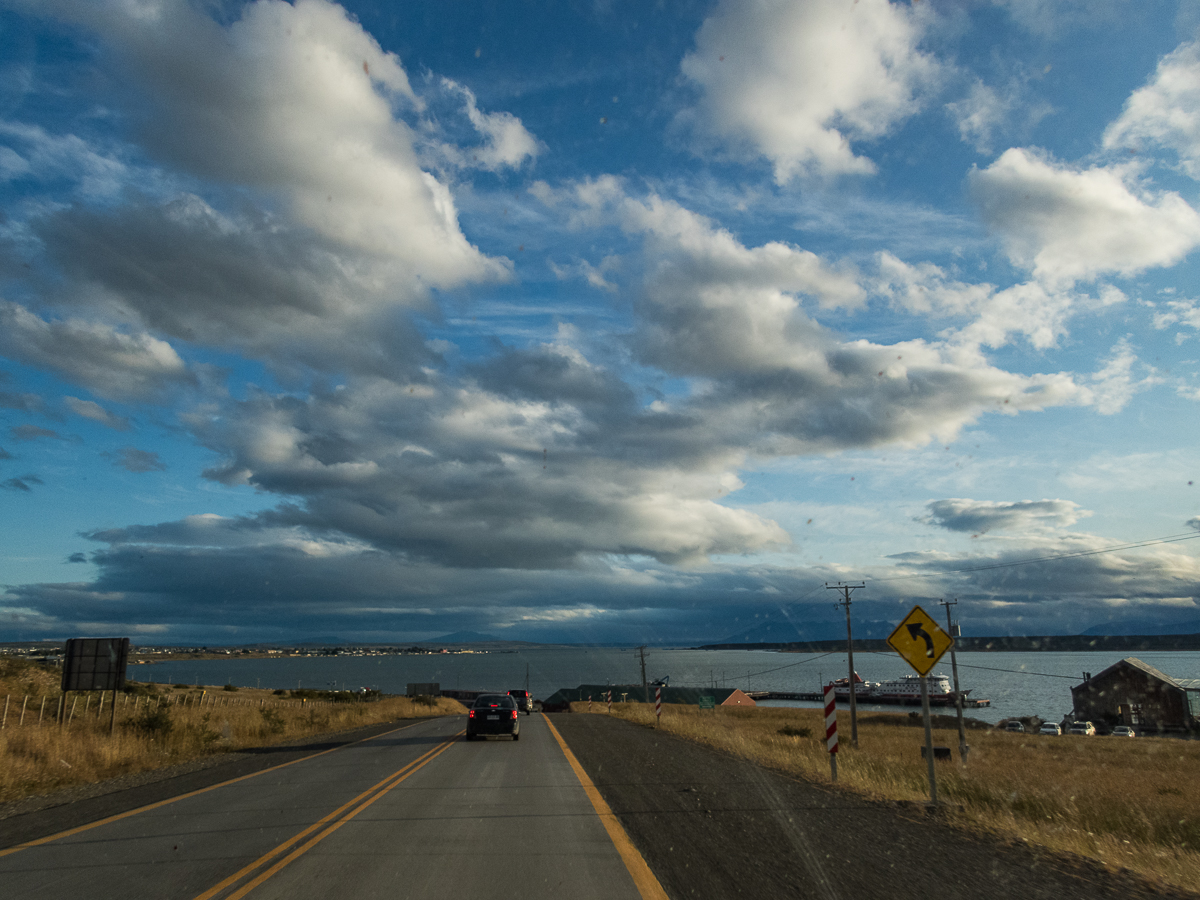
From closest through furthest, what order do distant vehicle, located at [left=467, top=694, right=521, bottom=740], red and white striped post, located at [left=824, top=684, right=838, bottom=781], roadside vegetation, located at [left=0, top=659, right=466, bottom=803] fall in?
1. red and white striped post, located at [left=824, top=684, right=838, bottom=781]
2. roadside vegetation, located at [left=0, top=659, right=466, bottom=803]
3. distant vehicle, located at [left=467, top=694, right=521, bottom=740]

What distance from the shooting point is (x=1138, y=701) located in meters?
73.9

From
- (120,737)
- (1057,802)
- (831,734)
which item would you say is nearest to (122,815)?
(120,737)

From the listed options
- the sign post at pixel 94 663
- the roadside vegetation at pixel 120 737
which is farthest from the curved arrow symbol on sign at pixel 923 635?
the sign post at pixel 94 663

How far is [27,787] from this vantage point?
12602 millimetres

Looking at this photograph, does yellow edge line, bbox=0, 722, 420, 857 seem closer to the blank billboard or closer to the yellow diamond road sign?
the blank billboard

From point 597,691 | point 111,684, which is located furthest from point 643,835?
point 597,691

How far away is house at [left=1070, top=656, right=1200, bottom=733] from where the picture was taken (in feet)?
232

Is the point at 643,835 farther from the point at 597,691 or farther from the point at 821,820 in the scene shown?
the point at 597,691

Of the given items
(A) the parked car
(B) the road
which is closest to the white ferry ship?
(A) the parked car

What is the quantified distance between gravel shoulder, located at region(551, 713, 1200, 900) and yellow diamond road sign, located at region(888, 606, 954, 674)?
2.41m

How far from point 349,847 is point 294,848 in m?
0.57

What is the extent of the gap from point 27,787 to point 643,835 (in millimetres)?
11551

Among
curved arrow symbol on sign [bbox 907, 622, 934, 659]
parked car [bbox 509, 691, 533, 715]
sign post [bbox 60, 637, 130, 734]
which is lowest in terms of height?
parked car [bbox 509, 691, 533, 715]

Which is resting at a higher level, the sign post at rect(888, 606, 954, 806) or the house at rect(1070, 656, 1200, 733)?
the sign post at rect(888, 606, 954, 806)
